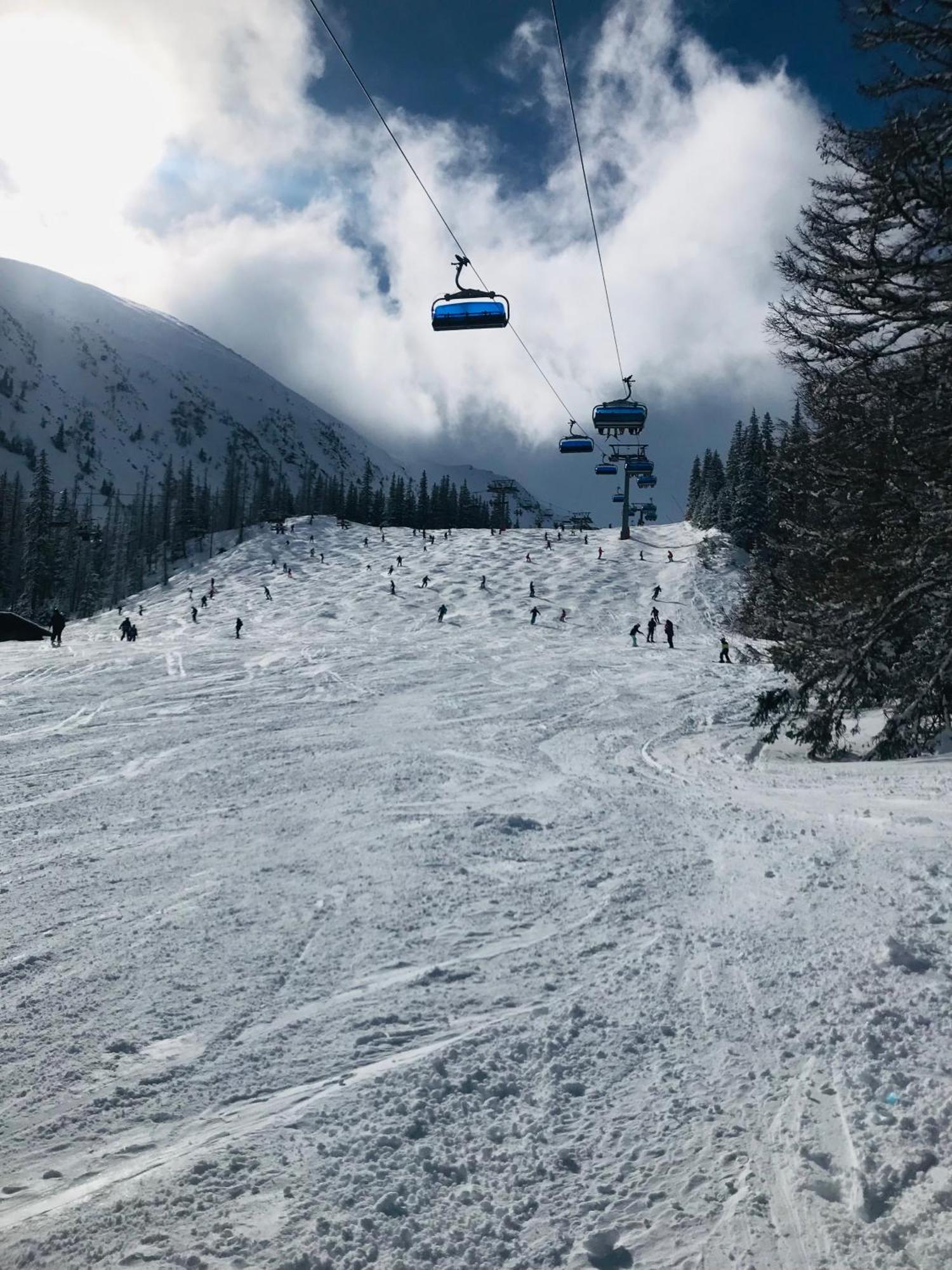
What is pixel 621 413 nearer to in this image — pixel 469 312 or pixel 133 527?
pixel 469 312

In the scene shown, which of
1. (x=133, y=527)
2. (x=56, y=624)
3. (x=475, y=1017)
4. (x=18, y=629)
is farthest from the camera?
(x=133, y=527)

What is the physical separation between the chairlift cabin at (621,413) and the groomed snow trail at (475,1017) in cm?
2090

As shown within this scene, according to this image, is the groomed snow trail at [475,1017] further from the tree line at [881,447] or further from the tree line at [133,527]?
the tree line at [133,527]

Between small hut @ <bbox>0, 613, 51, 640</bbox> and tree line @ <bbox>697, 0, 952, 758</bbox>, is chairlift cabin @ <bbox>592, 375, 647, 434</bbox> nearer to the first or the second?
tree line @ <bbox>697, 0, 952, 758</bbox>

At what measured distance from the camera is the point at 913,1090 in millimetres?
3168

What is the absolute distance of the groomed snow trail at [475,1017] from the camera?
265 cm

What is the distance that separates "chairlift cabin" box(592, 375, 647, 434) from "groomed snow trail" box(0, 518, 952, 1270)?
68.6 feet

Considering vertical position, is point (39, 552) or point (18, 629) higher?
point (39, 552)

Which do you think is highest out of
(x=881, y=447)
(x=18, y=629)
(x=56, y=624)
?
(x=881, y=447)

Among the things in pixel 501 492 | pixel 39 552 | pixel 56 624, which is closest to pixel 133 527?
pixel 39 552

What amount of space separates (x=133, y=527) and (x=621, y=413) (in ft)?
383

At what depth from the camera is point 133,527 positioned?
124 metres

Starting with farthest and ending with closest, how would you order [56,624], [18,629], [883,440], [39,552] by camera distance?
[39,552], [18,629], [56,624], [883,440]

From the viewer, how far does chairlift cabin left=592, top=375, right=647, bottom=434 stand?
28.2m
